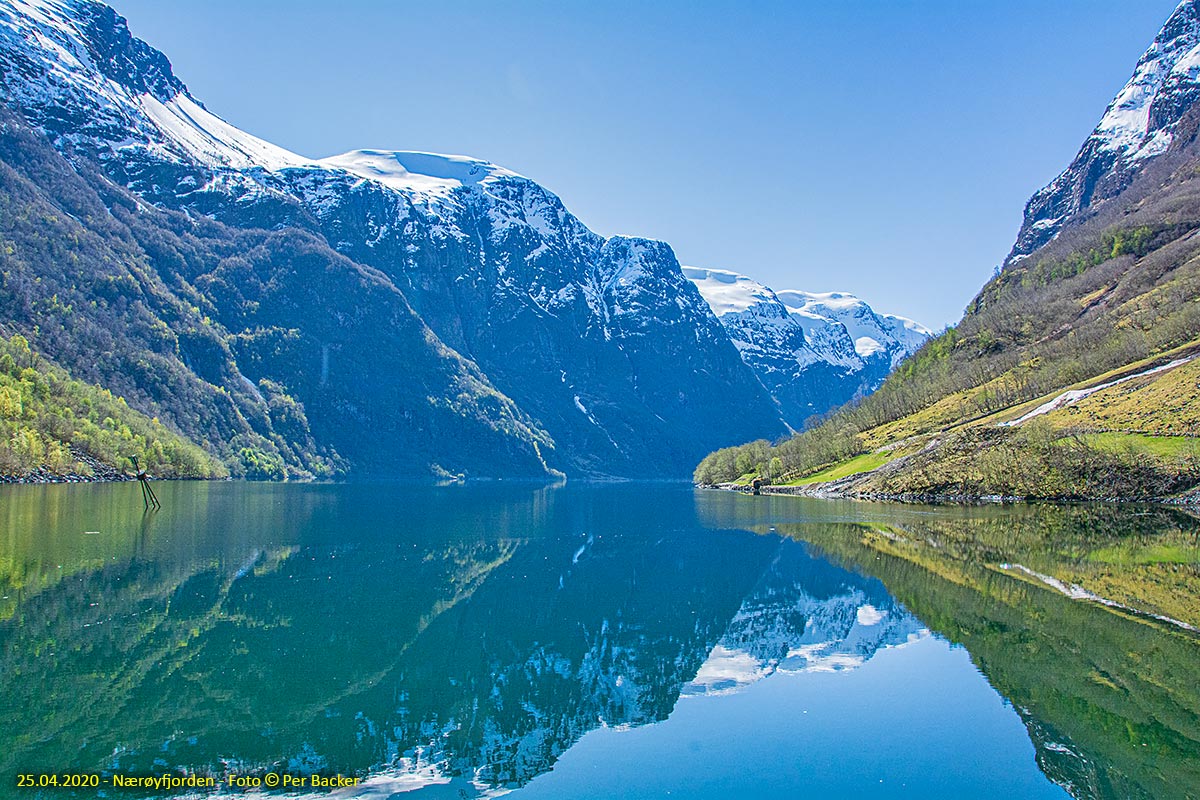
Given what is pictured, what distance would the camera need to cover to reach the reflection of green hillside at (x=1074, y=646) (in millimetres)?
20703

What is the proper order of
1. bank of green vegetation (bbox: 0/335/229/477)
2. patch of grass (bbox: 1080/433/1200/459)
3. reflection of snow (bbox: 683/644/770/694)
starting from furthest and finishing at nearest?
1. bank of green vegetation (bbox: 0/335/229/477)
2. patch of grass (bbox: 1080/433/1200/459)
3. reflection of snow (bbox: 683/644/770/694)

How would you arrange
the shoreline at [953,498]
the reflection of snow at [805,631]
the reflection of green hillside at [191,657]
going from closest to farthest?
the reflection of green hillside at [191,657] < the reflection of snow at [805,631] < the shoreline at [953,498]

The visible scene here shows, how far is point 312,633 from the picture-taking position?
3400 cm

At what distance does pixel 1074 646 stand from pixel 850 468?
127m

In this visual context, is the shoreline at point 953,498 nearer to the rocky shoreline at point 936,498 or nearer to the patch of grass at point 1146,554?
the rocky shoreline at point 936,498

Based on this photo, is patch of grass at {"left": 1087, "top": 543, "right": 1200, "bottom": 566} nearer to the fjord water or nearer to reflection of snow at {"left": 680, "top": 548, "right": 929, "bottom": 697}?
the fjord water

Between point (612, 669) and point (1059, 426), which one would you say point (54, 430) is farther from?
point (1059, 426)

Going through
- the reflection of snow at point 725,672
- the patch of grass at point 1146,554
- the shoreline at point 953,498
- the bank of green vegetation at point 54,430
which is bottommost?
the reflection of snow at point 725,672

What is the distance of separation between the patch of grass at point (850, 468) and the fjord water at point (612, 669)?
86771 mm

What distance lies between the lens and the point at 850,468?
15375 cm

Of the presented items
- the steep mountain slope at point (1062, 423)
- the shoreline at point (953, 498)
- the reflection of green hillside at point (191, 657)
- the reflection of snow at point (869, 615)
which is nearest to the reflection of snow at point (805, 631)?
the reflection of snow at point (869, 615)

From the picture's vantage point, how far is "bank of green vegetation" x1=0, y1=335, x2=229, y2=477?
14075cm

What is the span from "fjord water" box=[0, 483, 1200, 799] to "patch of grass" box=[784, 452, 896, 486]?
86771mm


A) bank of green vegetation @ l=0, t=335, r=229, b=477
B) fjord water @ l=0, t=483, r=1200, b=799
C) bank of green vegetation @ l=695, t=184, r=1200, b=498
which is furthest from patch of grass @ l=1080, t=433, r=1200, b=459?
bank of green vegetation @ l=0, t=335, r=229, b=477
